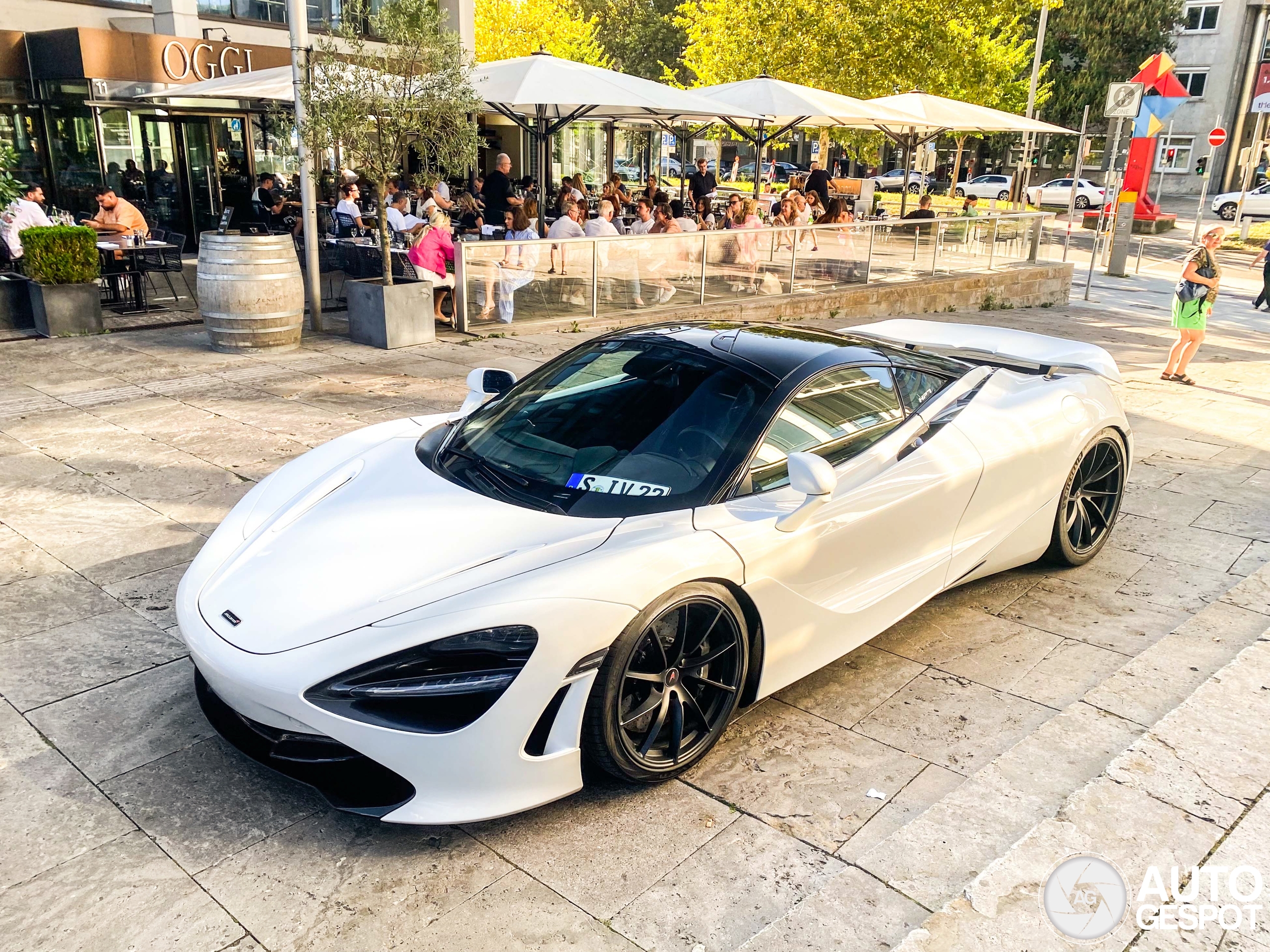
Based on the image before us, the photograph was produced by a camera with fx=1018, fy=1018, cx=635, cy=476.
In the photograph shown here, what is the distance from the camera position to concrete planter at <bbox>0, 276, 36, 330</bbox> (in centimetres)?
1012

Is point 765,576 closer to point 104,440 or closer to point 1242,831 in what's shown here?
point 1242,831

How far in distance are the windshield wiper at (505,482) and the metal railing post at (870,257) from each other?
12181 mm

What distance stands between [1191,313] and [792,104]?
7.76 m

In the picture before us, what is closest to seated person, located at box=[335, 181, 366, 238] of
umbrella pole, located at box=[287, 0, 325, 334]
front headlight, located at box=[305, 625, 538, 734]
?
umbrella pole, located at box=[287, 0, 325, 334]

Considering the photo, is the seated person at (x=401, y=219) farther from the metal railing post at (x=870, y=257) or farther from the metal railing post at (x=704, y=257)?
the metal railing post at (x=870, y=257)

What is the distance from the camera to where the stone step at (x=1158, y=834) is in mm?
2545

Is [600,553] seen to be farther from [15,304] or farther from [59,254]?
[15,304]

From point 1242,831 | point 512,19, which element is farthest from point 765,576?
point 512,19

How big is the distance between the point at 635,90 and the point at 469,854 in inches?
449

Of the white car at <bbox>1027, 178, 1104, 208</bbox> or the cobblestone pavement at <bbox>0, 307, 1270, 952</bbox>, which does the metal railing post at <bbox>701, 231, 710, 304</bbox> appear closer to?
the cobblestone pavement at <bbox>0, 307, 1270, 952</bbox>

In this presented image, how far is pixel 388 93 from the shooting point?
9750mm

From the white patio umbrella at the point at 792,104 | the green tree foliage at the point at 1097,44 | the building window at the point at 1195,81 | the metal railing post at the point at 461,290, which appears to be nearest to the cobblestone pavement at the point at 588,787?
the metal railing post at the point at 461,290

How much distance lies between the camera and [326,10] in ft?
64.8

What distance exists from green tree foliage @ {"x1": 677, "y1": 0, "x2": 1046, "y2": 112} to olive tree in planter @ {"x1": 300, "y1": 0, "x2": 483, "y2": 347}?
22483 millimetres
